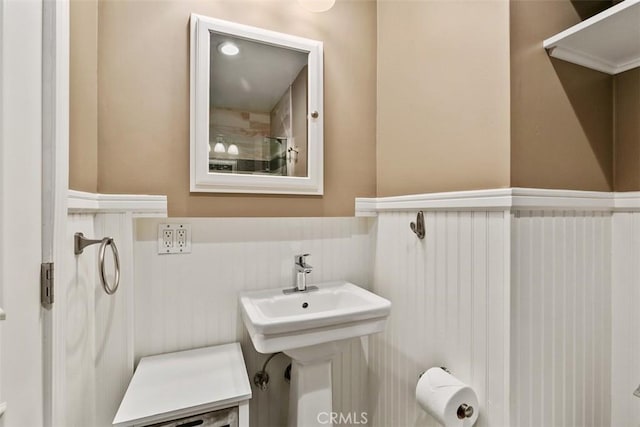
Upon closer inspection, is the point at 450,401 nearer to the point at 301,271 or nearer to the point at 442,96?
the point at 301,271

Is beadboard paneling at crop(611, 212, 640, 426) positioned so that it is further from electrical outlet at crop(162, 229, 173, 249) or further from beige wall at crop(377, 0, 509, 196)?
electrical outlet at crop(162, 229, 173, 249)

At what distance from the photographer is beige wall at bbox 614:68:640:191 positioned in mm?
1071

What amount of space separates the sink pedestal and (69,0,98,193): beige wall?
982 millimetres

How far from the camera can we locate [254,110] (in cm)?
138

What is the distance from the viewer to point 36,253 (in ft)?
2.21

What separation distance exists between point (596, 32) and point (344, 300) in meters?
1.28

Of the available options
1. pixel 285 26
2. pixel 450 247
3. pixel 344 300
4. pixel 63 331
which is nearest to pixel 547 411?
pixel 450 247

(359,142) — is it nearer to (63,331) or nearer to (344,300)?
(344,300)

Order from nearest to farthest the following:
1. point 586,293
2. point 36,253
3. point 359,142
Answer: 1. point 36,253
2. point 586,293
3. point 359,142

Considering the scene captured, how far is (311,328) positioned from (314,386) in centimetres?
32

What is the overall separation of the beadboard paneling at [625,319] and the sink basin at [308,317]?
83cm

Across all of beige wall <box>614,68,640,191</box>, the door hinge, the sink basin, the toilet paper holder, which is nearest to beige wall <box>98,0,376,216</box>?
the sink basin

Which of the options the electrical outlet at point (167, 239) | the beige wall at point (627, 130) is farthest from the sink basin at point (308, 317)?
the beige wall at point (627, 130)

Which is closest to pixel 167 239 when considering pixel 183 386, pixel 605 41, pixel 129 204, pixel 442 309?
pixel 129 204
